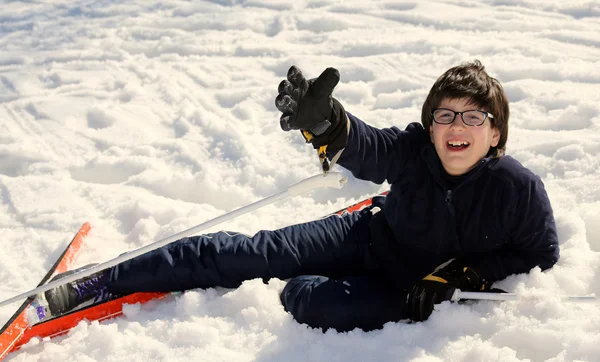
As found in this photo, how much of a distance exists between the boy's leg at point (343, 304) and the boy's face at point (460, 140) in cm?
52

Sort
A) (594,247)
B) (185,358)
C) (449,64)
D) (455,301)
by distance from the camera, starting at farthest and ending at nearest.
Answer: (449,64), (594,247), (455,301), (185,358)

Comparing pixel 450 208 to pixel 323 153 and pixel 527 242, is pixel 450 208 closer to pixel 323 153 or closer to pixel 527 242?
pixel 527 242

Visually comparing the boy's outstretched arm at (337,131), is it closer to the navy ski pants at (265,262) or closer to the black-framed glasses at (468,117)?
the black-framed glasses at (468,117)

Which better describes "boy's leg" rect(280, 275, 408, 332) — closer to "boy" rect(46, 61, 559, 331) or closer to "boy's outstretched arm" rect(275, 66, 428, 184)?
"boy" rect(46, 61, 559, 331)

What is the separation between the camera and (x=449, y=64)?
4387 millimetres

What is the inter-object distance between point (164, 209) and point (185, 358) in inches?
45.1

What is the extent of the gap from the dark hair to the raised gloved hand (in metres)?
0.41

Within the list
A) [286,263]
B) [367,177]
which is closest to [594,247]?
[367,177]

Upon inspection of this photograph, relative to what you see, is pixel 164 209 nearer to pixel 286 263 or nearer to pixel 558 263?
pixel 286 263

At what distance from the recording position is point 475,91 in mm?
1961

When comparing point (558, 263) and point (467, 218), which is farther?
point (558, 263)

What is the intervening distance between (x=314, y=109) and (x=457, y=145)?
1.84 ft

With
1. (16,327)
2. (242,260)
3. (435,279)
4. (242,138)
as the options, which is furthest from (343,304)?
(242,138)

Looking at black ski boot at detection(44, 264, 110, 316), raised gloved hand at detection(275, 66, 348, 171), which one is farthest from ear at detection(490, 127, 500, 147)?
black ski boot at detection(44, 264, 110, 316)
